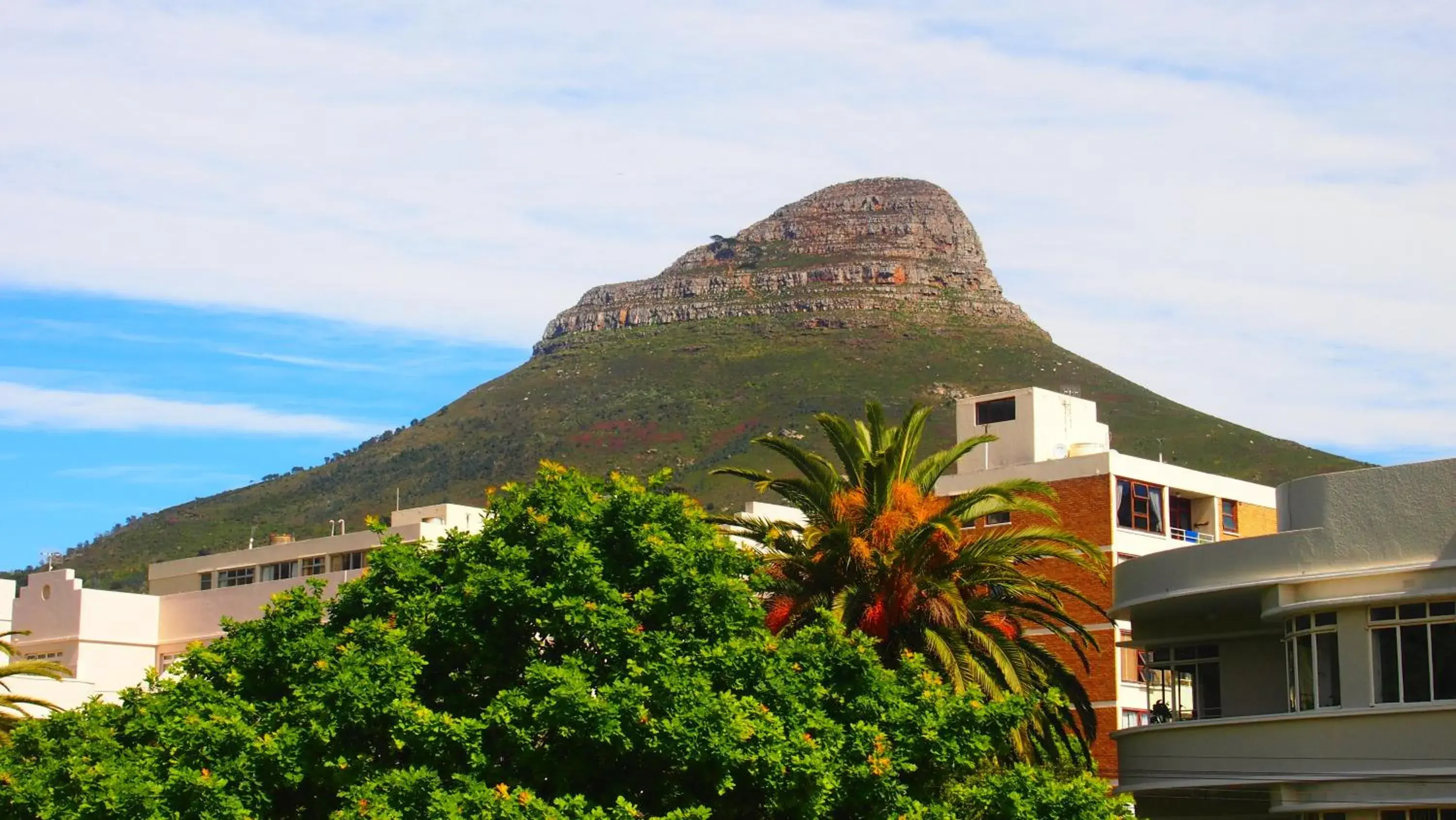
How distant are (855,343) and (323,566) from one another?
119801 millimetres

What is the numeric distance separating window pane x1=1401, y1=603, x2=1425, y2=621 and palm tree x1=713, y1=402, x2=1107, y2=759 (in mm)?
6756

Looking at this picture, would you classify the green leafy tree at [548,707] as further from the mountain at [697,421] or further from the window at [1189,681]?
the mountain at [697,421]

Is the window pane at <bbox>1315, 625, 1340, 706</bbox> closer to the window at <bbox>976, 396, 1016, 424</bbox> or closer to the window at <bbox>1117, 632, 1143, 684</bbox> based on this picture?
the window at <bbox>1117, 632, 1143, 684</bbox>

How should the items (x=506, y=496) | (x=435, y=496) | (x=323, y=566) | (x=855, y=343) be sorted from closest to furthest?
(x=506, y=496) < (x=323, y=566) < (x=435, y=496) < (x=855, y=343)

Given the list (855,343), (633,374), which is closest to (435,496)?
(633,374)

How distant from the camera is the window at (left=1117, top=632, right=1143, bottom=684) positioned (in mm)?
50469

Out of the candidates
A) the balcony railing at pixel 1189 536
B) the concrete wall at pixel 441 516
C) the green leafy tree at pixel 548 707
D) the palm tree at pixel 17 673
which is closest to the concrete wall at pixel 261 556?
the concrete wall at pixel 441 516

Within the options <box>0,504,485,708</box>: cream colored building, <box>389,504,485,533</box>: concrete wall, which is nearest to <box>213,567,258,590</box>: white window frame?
<box>0,504,485,708</box>: cream colored building

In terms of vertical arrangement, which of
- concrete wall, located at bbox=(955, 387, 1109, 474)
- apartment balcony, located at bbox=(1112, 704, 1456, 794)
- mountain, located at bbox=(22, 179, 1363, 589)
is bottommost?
apartment balcony, located at bbox=(1112, 704, 1456, 794)

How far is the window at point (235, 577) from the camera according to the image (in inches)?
2852

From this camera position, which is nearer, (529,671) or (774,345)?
(529,671)

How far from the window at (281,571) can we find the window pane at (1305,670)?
48621 millimetres

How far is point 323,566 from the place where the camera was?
70.2 m

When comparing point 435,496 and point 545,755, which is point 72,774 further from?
point 435,496
